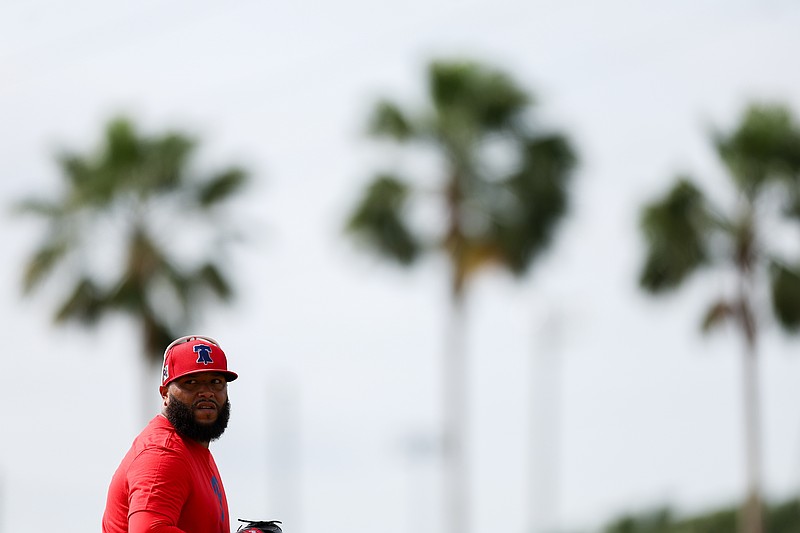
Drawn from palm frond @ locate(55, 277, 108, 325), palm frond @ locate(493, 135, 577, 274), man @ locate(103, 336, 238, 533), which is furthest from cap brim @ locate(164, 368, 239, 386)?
palm frond @ locate(493, 135, 577, 274)

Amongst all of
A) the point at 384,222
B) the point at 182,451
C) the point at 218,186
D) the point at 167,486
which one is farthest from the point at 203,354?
the point at 384,222

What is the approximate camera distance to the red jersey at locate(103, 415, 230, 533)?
8.02m

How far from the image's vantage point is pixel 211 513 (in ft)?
27.5

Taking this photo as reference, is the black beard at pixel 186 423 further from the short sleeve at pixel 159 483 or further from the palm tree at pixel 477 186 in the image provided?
the palm tree at pixel 477 186

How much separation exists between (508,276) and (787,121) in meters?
7.41

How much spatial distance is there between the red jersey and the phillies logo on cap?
0.36m

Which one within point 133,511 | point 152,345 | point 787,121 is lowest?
point 133,511

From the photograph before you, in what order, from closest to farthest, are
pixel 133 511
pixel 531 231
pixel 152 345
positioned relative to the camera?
pixel 133 511 → pixel 152 345 → pixel 531 231

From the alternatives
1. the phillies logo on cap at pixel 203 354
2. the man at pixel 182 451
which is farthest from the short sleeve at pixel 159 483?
the phillies logo on cap at pixel 203 354

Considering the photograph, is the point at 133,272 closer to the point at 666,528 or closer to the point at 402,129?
the point at 402,129

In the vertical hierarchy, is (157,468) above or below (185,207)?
below

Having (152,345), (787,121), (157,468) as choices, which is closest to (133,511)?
(157,468)

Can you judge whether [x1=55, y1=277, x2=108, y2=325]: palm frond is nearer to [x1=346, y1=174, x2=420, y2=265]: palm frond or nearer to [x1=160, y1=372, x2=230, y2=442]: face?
[x1=346, y1=174, x2=420, y2=265]: palm frond

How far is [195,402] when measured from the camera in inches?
328
